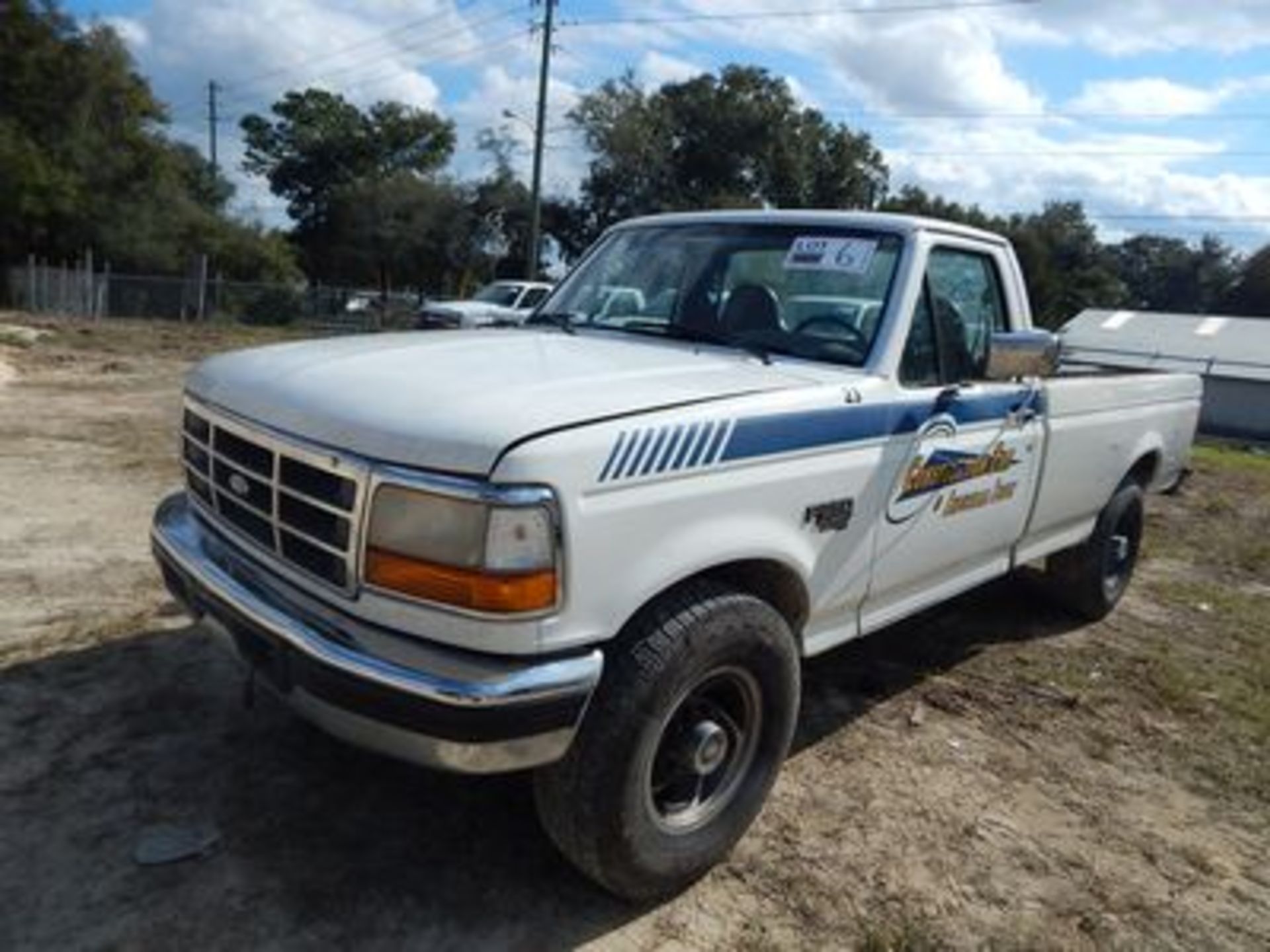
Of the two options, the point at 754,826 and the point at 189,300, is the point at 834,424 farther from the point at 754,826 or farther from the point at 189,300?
the point at 189,300

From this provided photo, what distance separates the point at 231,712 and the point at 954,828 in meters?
2.68

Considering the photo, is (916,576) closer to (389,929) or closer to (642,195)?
(389,929)

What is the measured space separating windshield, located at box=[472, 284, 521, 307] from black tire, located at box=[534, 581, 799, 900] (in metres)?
21.7

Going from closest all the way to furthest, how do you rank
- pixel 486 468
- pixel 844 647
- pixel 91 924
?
pixel 486 468 < pixel 91 924 < pixel 844 647

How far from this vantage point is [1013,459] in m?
4.76

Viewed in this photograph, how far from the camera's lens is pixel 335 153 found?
6012cm

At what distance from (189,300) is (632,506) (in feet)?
114

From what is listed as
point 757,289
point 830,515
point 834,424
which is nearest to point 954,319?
point 757,289

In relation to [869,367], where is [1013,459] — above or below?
below

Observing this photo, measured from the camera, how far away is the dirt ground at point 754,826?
10.5 ft

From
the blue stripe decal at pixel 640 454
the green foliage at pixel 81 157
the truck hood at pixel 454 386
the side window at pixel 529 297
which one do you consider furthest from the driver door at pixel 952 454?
the green foliage at pixel 81 157

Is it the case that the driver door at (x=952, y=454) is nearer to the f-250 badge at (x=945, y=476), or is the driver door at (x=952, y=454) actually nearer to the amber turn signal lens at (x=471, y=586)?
the f-250 badge at (x=945, y=476)

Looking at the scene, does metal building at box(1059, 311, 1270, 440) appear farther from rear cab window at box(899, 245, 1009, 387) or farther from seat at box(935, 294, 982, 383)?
seat at box(935, 294, 982, 383)

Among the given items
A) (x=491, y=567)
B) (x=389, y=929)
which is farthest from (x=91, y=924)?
(x=491, y=567)
